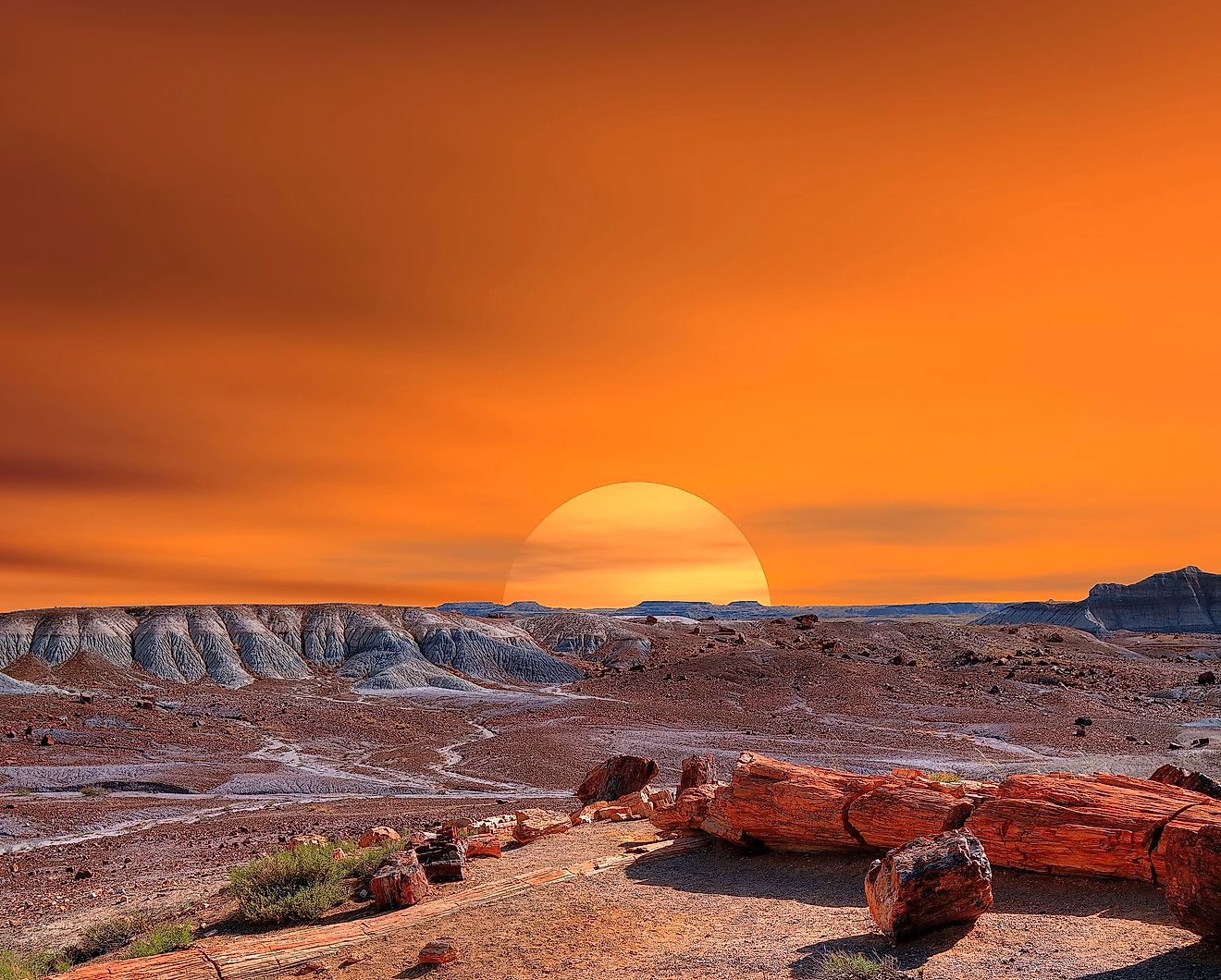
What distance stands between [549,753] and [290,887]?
31.2m

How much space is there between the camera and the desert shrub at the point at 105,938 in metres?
14.2

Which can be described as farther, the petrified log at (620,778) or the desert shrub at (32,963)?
the petrified log at (620,778)

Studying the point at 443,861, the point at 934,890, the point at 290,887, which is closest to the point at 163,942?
the point at 290,887

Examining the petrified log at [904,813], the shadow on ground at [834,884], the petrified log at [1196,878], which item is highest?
the petrified log at [1196,878]

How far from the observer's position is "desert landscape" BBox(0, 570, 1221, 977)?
10.8m

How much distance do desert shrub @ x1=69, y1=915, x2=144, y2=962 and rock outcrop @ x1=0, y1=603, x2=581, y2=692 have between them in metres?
70.9

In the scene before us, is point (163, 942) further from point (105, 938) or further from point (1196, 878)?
point (1196, 878)

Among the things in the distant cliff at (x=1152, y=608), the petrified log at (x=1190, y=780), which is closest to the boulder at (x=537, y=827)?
the petrified log at (x=1190, y=780)

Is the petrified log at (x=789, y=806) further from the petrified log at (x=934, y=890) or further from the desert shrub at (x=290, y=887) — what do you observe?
the desert shrub at (x=290, y=887)

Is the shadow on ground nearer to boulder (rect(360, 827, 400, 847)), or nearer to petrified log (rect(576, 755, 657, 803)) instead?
boulder (rect(360, 827, 400, 847))

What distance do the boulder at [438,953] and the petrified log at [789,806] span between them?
17.8ft

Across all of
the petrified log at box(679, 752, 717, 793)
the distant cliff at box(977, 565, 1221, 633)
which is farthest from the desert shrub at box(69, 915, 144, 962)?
the distant cliff at box(977, 565, 1221, 633)

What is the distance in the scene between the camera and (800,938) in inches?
408

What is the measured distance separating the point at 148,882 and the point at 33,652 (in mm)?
84958
